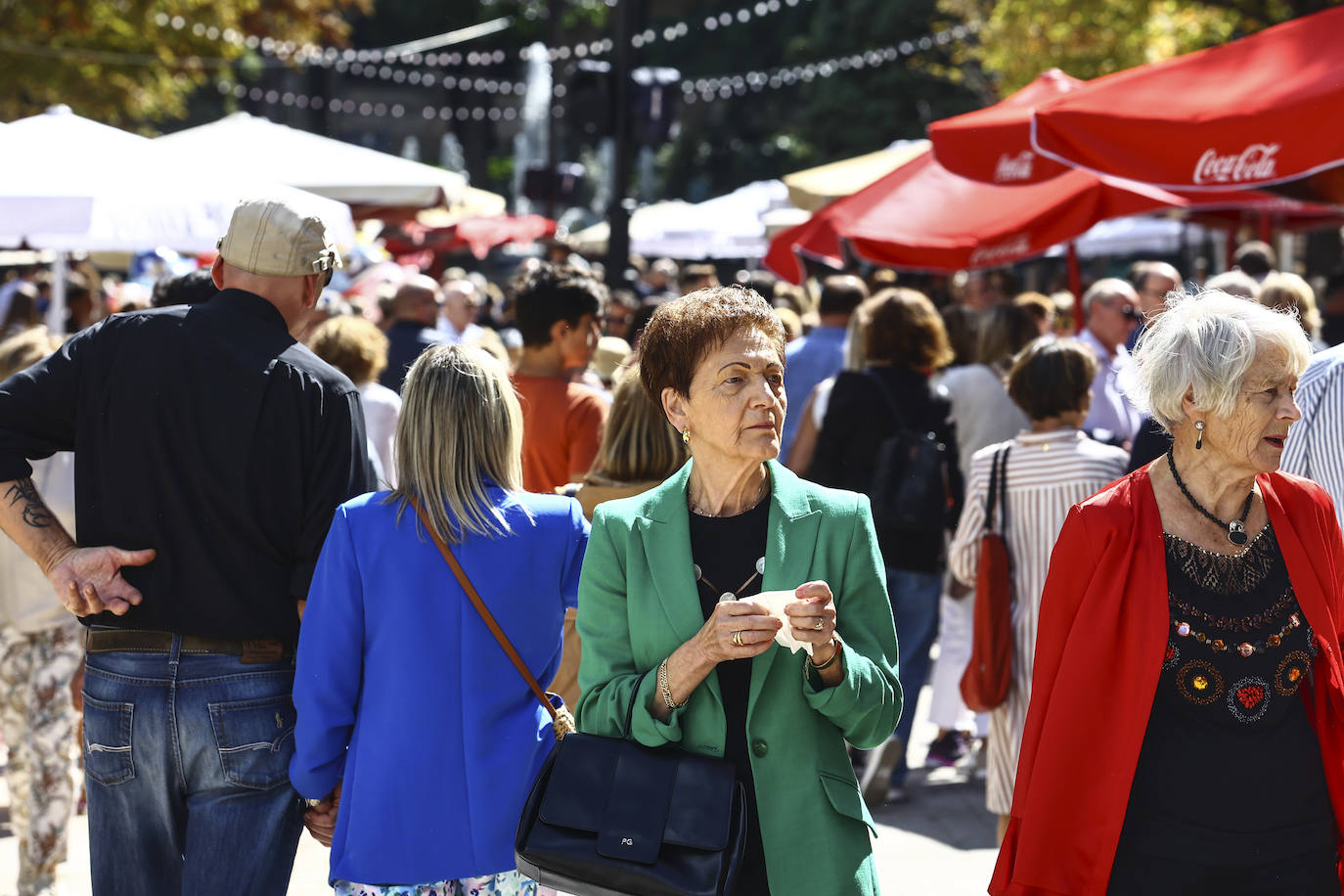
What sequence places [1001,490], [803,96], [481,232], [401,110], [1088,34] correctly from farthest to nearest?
1. [401,110]
2. [803,96]
3. [1088,34]
4. [481,232]
5. [1001,490]

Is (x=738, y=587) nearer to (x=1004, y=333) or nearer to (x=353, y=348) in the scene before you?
(x=353, y=348)

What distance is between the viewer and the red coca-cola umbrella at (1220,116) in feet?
15.2

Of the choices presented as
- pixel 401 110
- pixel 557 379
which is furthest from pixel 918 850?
pixel 401 110

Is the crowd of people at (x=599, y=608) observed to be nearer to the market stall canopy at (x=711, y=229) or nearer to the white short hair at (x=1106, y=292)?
the white short hair at (x=1106, y=292)

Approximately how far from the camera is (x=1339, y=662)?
3.10m

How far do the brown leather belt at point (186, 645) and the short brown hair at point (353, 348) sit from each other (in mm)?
2976

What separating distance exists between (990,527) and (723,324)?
113 inches

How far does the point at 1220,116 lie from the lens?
486 centimetres

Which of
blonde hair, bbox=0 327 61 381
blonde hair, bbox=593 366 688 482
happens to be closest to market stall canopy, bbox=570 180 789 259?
blonde hair, bbox=0 327 61 381

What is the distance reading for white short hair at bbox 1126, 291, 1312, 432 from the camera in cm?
310

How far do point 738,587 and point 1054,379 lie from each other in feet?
9.55

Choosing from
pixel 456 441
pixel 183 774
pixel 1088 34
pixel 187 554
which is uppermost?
pixel 1088 34

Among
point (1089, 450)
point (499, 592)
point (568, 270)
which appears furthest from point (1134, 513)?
point (568, 270)

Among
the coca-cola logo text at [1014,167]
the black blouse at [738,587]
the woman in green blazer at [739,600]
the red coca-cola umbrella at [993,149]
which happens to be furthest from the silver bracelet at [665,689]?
the coca-cola logo text at [1014,167]
